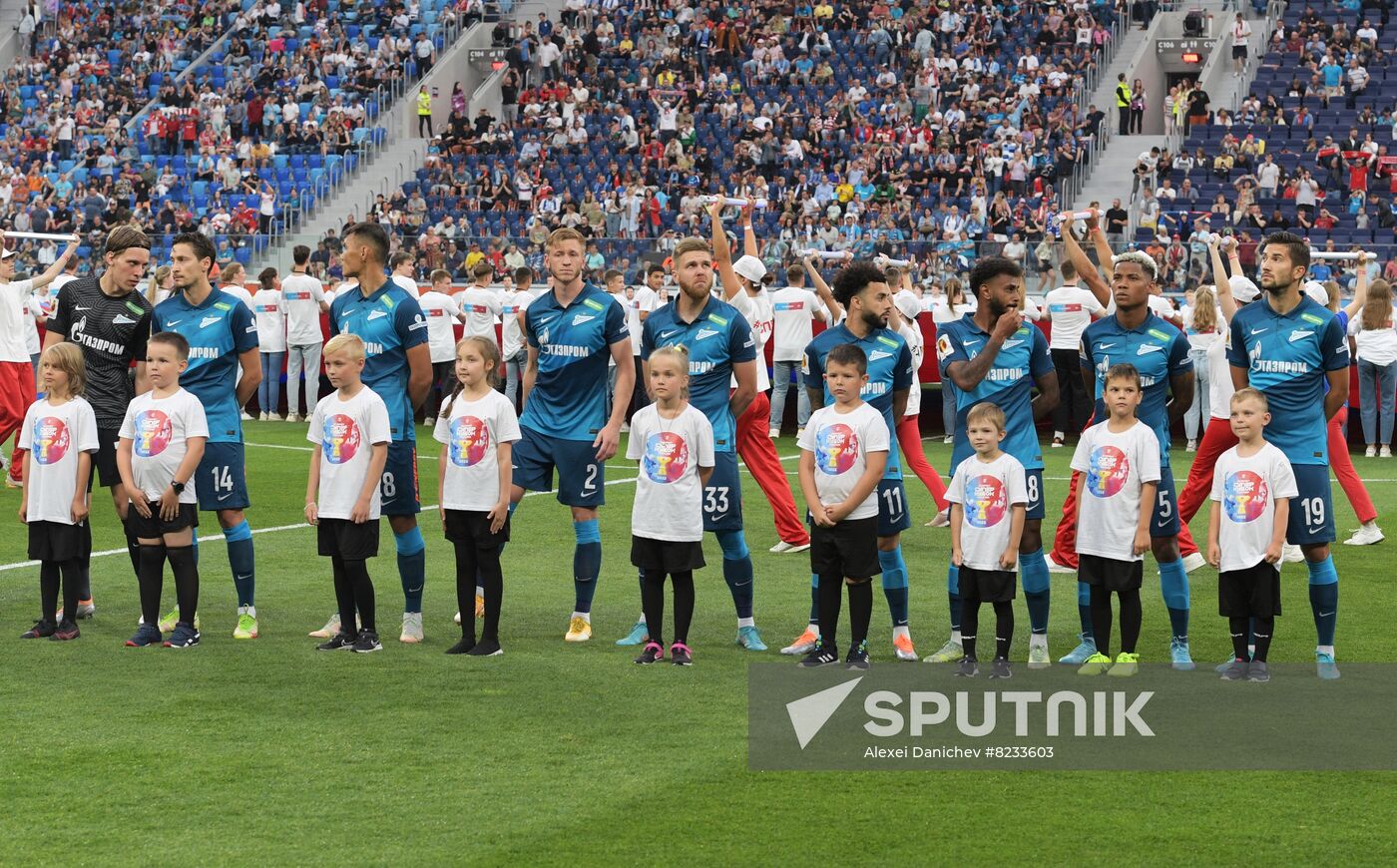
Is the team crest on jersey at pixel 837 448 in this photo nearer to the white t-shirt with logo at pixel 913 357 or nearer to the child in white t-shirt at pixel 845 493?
the child in white t-shirt at pixel 845 493

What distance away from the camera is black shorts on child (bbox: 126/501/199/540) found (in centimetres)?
822

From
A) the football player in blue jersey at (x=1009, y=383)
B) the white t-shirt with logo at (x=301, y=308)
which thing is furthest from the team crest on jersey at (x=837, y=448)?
the white t-shirt with logo at (x=301, y=308)

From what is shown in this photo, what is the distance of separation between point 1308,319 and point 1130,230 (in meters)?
19.1

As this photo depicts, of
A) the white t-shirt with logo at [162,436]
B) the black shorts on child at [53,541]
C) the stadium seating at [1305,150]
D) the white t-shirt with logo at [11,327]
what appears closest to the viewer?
the white t-shirt with logo at [162,436]

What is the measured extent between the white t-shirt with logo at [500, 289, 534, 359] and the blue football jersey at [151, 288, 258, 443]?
1051 cm

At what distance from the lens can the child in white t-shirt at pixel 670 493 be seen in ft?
25.4

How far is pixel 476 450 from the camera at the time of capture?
801 centimetres

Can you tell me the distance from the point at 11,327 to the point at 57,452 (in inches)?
237

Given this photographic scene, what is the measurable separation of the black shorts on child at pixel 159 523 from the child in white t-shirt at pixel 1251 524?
4786 mm

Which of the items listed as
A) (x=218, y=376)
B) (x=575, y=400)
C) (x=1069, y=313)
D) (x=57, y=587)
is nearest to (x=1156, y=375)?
(x=575, y=400)

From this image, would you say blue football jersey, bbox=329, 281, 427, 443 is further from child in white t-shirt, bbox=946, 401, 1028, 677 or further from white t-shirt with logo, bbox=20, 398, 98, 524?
child in white t-shirt, bbox=946, 401, 1028, 677

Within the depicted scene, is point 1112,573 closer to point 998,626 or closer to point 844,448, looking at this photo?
point 998,626

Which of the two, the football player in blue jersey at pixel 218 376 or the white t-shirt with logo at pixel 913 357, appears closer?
the football player in blue jersey at pixel 218 376

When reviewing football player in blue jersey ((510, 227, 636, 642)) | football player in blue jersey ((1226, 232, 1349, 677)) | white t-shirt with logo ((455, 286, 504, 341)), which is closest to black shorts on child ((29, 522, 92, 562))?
football player in blue jersey ((510, 227, 636, 642))
